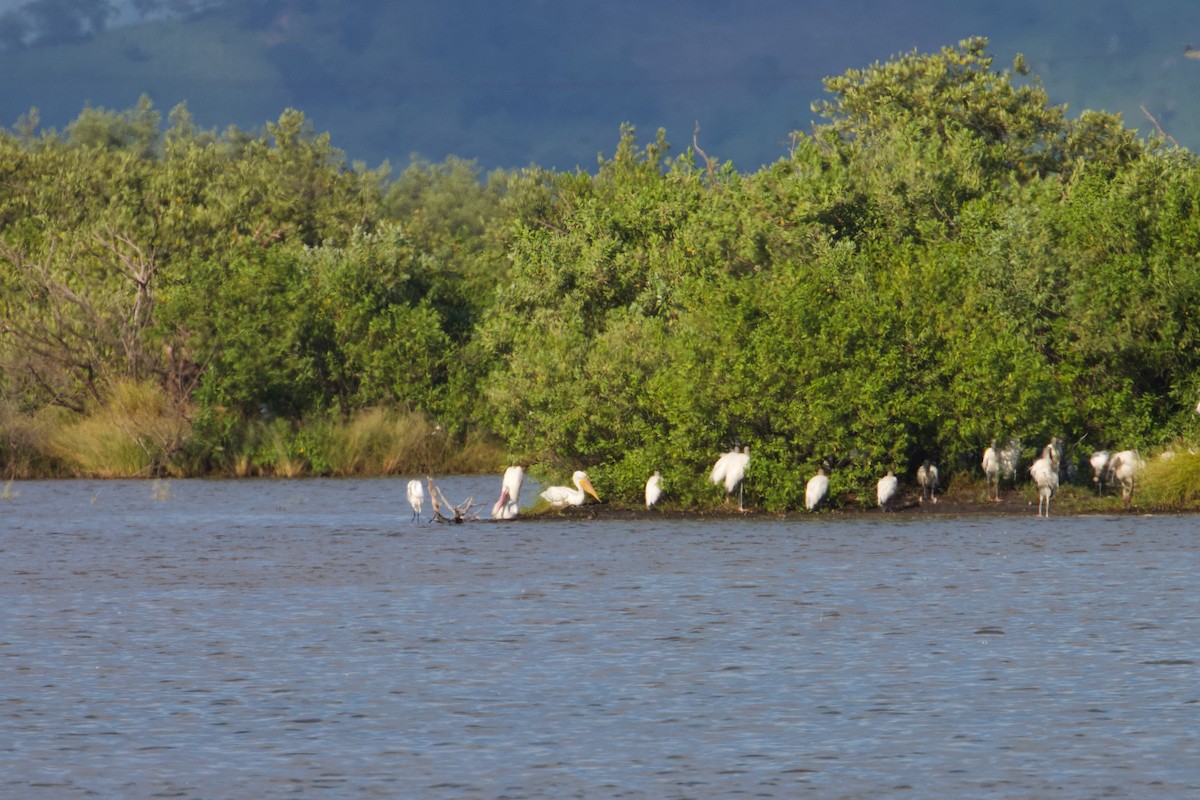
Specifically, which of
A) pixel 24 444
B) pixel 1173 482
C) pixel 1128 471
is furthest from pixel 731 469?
pixel 24 444

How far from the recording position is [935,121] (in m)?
54.8

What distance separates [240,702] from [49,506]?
2848 centimetres

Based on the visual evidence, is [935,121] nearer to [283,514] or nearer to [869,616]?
[283,514]

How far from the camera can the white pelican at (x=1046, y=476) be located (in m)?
34.2

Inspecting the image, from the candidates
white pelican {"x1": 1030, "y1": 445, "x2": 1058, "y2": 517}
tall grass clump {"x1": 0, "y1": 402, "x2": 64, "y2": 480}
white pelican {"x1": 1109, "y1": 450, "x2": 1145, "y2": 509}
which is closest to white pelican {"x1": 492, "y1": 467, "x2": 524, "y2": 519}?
white pelican {"x1": 1030, "y1": 445, "x2": 1058, "y2": 517}

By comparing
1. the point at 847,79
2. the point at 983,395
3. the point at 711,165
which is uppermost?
the point at 847,79

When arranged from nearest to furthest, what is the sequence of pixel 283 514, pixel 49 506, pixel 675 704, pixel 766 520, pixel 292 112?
pixel 675 704
pixel 766 520
pixel 283 514
pixel 49 506
pixel 292 112

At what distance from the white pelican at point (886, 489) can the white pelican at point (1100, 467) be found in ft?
13.1

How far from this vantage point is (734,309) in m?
36.3

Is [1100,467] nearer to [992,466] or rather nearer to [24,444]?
[992,466]


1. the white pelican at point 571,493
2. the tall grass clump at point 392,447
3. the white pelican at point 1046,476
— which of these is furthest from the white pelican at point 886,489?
the tall grass clump at point 392,447

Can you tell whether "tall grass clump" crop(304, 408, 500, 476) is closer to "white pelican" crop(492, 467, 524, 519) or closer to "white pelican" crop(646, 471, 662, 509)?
"white pelican" crop(492, 467, 524, 519)

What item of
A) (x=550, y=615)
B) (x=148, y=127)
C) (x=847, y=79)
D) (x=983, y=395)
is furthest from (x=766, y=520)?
(x=148, y=127)

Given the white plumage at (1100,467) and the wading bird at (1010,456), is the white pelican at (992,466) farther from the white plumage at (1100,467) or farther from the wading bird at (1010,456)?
the white plumage at (1100,467)
